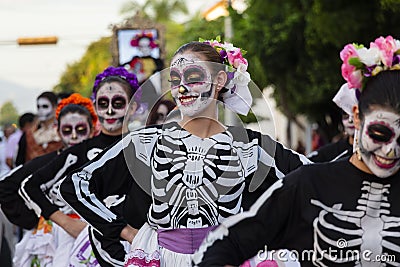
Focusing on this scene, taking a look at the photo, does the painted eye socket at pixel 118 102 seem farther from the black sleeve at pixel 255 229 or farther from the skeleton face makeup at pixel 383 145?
the skeleton face makeup at pixel 383 145

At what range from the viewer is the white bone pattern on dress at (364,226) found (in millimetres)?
4594

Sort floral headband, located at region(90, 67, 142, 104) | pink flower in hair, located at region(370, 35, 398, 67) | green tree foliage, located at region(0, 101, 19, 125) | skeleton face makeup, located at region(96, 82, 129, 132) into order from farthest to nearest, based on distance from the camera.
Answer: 1. green tree foliage, located at region(0, 101, 19, 125)
2. floral headband, located at region(90, 67, 142, 104)
3. skeleton face makeup, located at region(96, 82, 129, 132)
4. pink flower in hair, located at region(370, 35, 398, 67)

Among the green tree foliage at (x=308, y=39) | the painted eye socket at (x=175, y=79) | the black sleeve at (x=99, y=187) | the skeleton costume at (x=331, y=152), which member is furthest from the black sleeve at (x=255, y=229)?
the green tree foliage at (x=308, y=39)

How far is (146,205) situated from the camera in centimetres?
655

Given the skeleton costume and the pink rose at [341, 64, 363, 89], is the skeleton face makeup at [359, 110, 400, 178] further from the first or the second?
the skeleton costume

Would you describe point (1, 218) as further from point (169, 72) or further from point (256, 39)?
point (256, 39)

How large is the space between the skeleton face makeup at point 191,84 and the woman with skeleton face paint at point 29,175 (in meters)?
3.64

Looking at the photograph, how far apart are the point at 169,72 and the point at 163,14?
6034 cm

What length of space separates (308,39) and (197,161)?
55.2ft

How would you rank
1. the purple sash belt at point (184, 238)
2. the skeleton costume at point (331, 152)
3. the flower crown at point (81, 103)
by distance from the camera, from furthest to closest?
the skeleton costume at point (331, 152)
the flower crown at point (81, 103)
the purple sash belt at point (184, 238)

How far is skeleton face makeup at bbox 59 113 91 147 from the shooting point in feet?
32.3

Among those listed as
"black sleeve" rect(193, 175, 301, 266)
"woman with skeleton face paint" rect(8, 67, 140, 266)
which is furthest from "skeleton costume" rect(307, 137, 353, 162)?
"black sleeve" rect(193, 175, 301, 266)

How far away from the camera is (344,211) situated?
4.61m

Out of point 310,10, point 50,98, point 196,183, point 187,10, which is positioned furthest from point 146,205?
point 187,10
